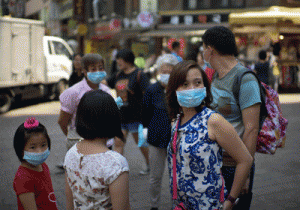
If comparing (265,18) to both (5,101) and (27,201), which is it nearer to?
(5,101)

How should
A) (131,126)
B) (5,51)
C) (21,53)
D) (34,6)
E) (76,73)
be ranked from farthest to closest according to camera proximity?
(34,6), (21,53), (5,51), (76,73), (131,126)

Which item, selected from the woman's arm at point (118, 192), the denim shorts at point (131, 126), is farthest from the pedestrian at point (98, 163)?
the denim shorts at point (131, 126)

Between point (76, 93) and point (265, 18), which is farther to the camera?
point (265, 18)

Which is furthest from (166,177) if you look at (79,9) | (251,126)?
(79,9)

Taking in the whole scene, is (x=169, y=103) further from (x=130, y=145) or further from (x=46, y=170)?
(x=130, y=145)

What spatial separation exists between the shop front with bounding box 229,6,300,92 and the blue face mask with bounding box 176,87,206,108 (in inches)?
640

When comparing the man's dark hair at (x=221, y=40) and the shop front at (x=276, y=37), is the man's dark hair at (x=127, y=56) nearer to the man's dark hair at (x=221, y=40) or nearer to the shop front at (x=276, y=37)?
the man's dark hair at (x=221, y=40)

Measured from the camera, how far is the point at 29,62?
14000 mm

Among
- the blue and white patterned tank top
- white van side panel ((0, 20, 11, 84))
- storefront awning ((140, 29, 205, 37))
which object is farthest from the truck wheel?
storefront awning ((140, 29, 205, 37))

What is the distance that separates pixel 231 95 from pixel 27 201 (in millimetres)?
1499

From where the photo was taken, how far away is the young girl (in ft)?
9.09

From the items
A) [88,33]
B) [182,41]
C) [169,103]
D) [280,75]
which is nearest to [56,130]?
[169,103]

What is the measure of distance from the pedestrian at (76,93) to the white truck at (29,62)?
29.8 ft

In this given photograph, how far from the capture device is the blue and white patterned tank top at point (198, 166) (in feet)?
7.33
